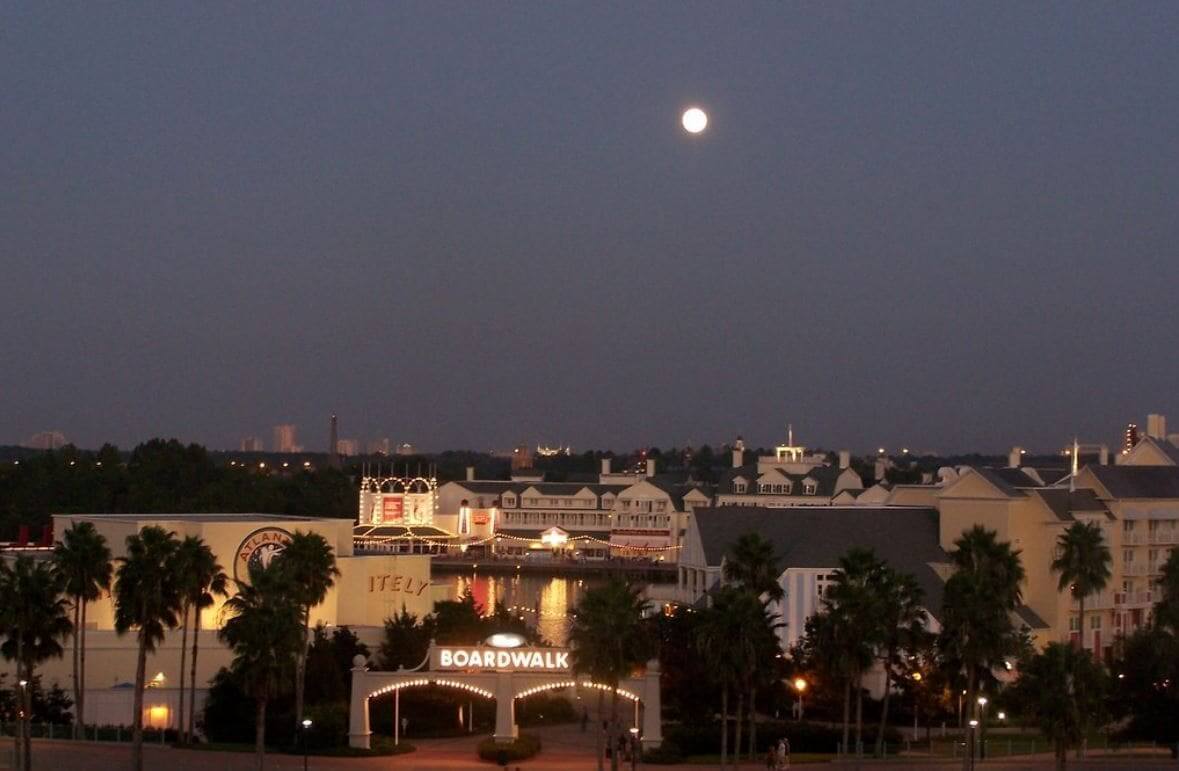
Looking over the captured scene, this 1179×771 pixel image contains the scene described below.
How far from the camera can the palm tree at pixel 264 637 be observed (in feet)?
157

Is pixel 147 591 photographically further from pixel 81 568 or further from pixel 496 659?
pixel 496 659

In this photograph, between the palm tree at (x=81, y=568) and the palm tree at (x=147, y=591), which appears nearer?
the palm tree at (x=147, y=591)

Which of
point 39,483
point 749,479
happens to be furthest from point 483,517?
point 39,483

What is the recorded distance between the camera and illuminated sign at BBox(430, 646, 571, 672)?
53250mm

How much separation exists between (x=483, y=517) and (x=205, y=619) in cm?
8871

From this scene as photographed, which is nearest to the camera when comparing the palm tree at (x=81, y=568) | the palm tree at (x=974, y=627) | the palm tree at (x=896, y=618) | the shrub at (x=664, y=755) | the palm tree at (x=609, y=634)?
the palm tree at (x=609, y=634)

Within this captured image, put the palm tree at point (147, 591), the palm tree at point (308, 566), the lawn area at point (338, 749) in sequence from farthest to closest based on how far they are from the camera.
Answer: the palm tree at point (308, 566) → the lawn area at point (338, 749) → the palm tree at point (147, 591)

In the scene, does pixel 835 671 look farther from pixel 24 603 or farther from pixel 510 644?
pixel 24 603

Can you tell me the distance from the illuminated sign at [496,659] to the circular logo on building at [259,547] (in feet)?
60.2

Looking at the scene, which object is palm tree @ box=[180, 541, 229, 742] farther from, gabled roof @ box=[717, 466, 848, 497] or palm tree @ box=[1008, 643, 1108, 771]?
gabled roof @ box=[717, 466, 848, 497]

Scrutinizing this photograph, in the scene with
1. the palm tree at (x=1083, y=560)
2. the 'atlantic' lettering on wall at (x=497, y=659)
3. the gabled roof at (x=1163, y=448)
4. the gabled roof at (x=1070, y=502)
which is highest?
the gabled roof at (x=1163, y=448)

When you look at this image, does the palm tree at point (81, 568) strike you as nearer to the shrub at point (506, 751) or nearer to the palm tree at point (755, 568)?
the shrub at point (506, 751)

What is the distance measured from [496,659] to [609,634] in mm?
7711

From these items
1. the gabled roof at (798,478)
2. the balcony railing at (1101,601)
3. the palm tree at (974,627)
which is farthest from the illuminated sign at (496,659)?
the gabled roof at (798,478)
